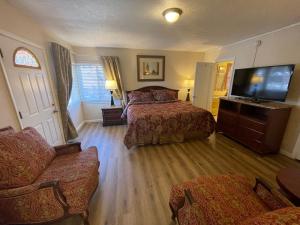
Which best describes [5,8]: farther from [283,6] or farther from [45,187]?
[283,6]

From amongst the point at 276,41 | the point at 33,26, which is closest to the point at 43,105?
the point at 33,26

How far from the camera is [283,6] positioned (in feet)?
5.75

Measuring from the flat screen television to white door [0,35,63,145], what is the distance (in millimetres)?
4257

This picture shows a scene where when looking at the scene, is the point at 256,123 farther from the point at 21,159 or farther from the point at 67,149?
the point at 21,159

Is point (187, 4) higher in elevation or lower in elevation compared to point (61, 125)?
higher

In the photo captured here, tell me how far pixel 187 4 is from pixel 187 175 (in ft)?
8.02

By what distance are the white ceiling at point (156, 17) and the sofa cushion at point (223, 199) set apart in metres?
2.11

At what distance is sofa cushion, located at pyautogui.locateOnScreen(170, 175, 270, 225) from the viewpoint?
978mm

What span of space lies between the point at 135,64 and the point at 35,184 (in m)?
4.05

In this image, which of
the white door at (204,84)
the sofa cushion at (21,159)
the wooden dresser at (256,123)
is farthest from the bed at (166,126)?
the white door at (204,84)

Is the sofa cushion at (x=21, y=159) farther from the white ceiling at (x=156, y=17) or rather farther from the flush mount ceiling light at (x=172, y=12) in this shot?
the flush mount ceiling light at (x=172, y=12)

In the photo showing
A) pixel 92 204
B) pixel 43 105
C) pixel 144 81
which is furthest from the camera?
pixel 144 81

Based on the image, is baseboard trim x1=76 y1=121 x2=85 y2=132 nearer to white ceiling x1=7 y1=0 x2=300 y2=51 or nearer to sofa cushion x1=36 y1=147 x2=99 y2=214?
sofa cushion x1=36 y1=147 x2=99 y2=214

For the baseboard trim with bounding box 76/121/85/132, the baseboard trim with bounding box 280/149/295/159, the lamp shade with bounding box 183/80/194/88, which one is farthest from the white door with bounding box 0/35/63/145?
the baseboard trim with bounding box 280/149/295/159
